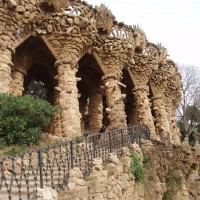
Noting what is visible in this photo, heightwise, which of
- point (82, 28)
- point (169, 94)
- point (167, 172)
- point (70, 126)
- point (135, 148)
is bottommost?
point (167, 172)

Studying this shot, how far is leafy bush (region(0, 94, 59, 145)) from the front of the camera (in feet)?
30.6

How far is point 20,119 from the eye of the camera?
942 centimetres

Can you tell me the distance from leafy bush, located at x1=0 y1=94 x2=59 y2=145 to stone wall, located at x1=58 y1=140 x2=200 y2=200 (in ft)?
9.90

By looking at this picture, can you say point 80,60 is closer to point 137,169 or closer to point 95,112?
point 95,112

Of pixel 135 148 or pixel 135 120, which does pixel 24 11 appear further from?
pixel 135 120

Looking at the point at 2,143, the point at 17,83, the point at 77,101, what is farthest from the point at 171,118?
the point at 2,143

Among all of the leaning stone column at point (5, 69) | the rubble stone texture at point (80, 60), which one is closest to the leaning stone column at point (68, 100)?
the rubble stone texture at point (80, 60)

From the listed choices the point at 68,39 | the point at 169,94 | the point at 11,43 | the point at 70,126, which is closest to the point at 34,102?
the point at 70,126

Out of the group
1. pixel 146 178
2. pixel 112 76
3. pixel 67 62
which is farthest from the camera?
pixel 112 76

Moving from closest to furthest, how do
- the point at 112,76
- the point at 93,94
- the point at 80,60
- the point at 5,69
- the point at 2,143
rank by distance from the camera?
the point at 2,143 < the point at 5,69 < the point at 112,76 < the point at 80,60 < the point at 93,94

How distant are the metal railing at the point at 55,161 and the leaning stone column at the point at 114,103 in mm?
2149

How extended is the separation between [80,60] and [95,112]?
3.05 metres

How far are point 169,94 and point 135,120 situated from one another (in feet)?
12.2

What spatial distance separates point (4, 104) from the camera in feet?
31.0
